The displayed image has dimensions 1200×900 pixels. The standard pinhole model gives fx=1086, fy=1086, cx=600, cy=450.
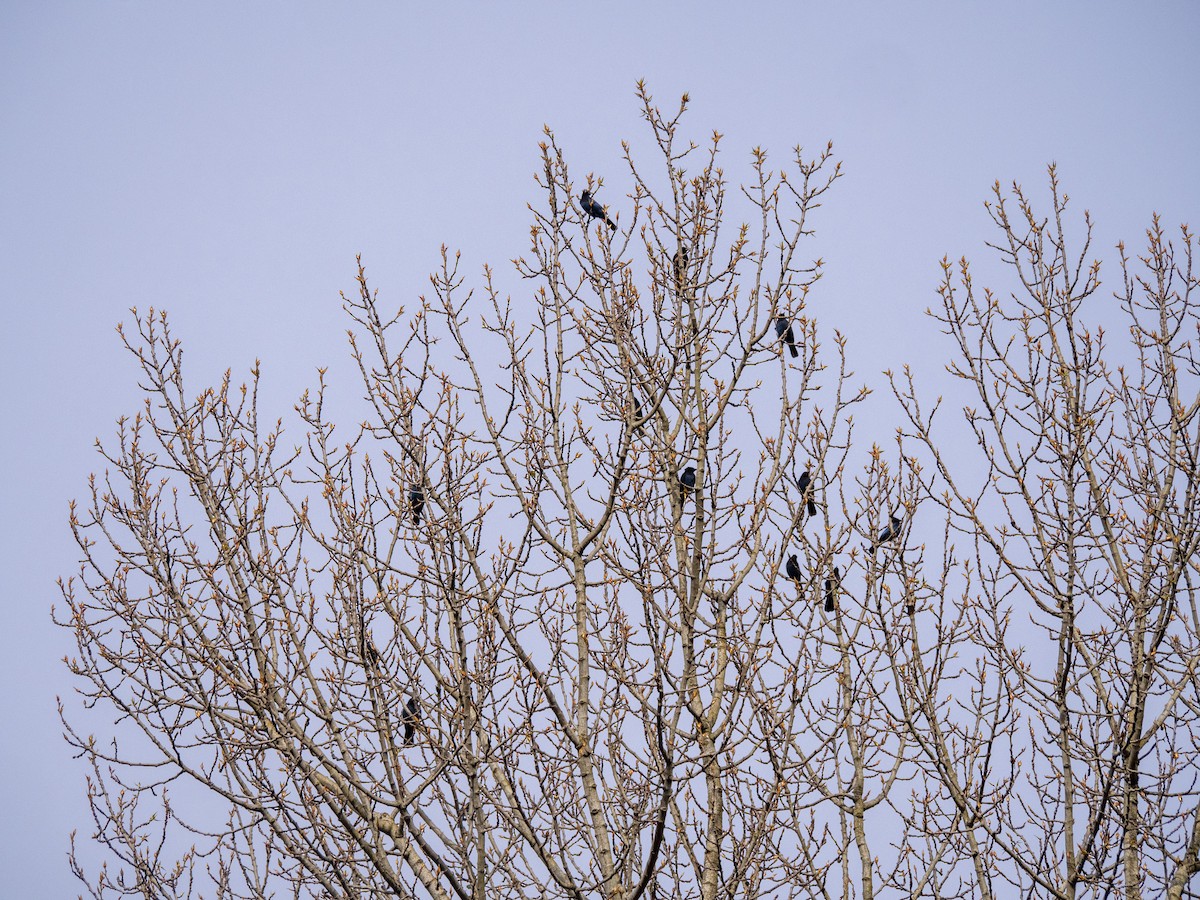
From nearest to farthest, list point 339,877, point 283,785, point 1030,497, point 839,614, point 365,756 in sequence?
point 339,877
point 365,756
point 283,785
point 1030,497
point 839,614

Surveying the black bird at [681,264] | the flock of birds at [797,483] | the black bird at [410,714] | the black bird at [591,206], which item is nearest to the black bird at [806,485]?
the flock of birds at [797,483]

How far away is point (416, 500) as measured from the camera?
5273mm

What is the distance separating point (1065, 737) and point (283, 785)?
3944 millimetres

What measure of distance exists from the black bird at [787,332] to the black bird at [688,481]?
1.04 m

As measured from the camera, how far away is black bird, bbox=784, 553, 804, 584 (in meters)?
A: 6.18

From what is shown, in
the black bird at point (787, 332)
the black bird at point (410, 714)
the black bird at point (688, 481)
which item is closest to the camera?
the black bird at point (410, 714)

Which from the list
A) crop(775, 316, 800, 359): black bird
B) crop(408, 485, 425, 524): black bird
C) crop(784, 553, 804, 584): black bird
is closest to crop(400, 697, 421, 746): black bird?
crop(408, 485, 425, 524): black bird

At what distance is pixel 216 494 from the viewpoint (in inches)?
222

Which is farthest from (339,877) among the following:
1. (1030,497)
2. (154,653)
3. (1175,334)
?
(1175,334)

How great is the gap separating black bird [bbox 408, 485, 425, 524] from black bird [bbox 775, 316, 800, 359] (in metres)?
2.30

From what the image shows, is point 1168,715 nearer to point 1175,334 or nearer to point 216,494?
point 1175,334

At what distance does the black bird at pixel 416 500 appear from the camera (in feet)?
17.1

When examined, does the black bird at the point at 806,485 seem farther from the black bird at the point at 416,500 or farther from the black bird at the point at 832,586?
the black bird at the point at 416,500

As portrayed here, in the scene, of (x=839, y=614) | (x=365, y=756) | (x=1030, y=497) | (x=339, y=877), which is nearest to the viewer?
(x=339, y=877)
